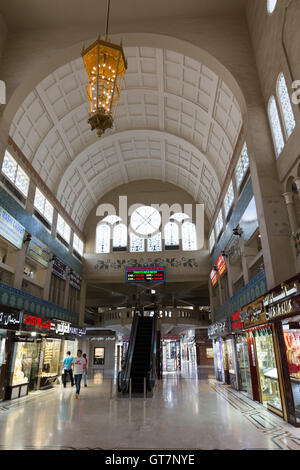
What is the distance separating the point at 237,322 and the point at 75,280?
11303mm

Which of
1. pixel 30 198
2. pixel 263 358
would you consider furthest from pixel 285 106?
pixel 30 198

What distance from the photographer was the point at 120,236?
2089 centimetres

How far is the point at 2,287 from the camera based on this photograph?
9594 mm

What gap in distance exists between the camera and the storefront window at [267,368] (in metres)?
A: 7.11

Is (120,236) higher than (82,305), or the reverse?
(120,236)

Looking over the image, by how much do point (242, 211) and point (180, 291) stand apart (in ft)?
49.8

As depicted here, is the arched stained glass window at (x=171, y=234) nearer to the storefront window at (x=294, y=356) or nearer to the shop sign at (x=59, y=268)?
the shop sign at (x=59, y=268)

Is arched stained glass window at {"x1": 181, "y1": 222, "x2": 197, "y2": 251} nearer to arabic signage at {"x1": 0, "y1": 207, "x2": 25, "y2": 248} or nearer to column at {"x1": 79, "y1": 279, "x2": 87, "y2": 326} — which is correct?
column at {"x1": 79, "y1": 279, "x2": 87, "y2": 326}

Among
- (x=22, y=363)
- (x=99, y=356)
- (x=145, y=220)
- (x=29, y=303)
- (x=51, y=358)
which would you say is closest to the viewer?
(x=22, y=363)

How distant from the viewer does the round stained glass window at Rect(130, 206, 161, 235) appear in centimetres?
2089

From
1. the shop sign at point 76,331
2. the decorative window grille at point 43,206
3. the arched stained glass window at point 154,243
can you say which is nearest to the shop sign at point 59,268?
the decorative window grille at point 43,206

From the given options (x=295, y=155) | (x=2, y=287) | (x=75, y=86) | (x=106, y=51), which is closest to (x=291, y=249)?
(x=295, y=155)

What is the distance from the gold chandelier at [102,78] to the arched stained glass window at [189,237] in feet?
49.5

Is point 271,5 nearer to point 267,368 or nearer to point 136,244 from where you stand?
point 267,368
